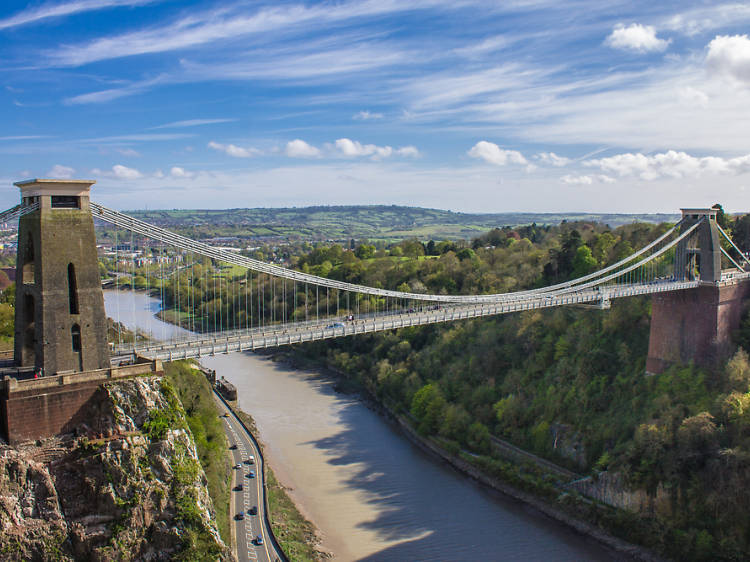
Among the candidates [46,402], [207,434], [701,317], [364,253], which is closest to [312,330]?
[207,434]

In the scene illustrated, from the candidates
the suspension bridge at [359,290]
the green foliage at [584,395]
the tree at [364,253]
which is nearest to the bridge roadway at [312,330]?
the suspension bridge at [359,290]

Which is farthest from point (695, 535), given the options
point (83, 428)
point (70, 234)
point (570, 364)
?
point (70, 234)

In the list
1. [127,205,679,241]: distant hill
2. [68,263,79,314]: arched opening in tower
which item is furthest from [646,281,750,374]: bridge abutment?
[127,205,679,241]: distant hill

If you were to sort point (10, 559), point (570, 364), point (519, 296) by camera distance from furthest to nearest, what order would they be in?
point (519, 296), point (570, 364), point (10, 559)

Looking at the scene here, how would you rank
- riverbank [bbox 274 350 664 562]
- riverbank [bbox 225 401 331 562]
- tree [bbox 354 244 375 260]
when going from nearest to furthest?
riverbank [bbox 225 401 331 562], riverbank [bbox 274 350 664 562], tree [bbox 354 244 375 260]

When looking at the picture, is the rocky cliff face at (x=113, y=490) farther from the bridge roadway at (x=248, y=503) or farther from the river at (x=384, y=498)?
the river at (x=384, y=498)

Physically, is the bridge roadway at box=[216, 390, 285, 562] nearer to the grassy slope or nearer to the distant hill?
the grassy slope

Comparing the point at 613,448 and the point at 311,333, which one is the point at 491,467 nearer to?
the point at 613,448
